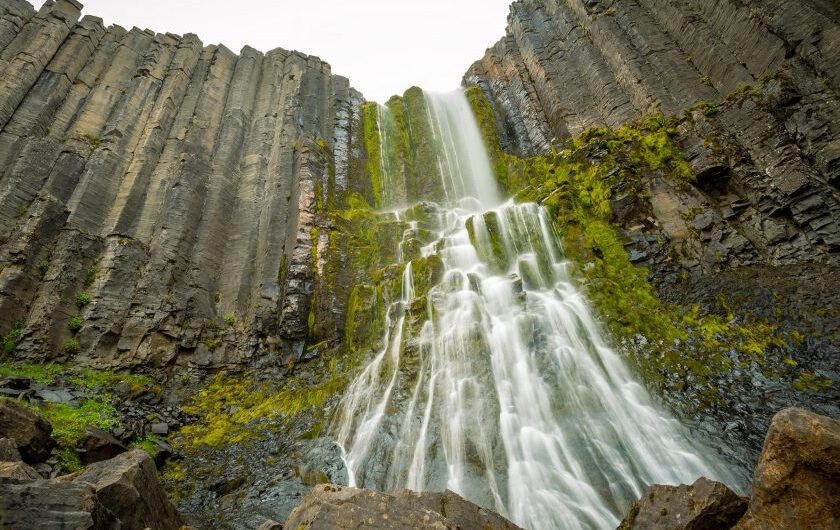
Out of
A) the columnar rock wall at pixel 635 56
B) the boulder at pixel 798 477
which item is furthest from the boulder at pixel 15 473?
the columnar rock wall at pixel 635 56

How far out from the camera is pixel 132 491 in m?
4.61

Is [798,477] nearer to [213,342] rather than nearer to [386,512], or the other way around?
[386,512]

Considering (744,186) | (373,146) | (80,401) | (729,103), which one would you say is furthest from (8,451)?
(373,146)

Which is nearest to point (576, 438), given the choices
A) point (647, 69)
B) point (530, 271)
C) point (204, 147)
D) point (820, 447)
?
point (820, 447)

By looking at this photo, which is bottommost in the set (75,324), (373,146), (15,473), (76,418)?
(15,473)

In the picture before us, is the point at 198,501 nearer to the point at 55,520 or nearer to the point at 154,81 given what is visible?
the point at 55,520

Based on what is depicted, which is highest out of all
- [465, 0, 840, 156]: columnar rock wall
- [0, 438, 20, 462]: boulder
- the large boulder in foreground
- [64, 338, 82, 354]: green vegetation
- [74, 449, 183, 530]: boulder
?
[465, 0, 840, 156]: columnar rock wall

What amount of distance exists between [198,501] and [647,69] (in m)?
24.6

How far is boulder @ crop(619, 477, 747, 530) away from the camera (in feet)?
12.0

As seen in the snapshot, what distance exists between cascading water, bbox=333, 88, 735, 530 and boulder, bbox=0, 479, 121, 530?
5.18 meters

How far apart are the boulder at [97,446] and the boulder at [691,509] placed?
925cm

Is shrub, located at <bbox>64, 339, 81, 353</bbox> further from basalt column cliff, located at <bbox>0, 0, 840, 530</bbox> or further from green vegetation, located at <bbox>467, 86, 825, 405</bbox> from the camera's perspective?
green vegetation, located at <bbox>467, 86, 825, 405</bbox>

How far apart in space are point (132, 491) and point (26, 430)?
3049 millimetres

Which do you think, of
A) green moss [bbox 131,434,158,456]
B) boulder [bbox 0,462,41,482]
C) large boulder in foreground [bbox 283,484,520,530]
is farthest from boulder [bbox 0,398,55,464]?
large boulder in foreground [bbox 283,484,520,530]
